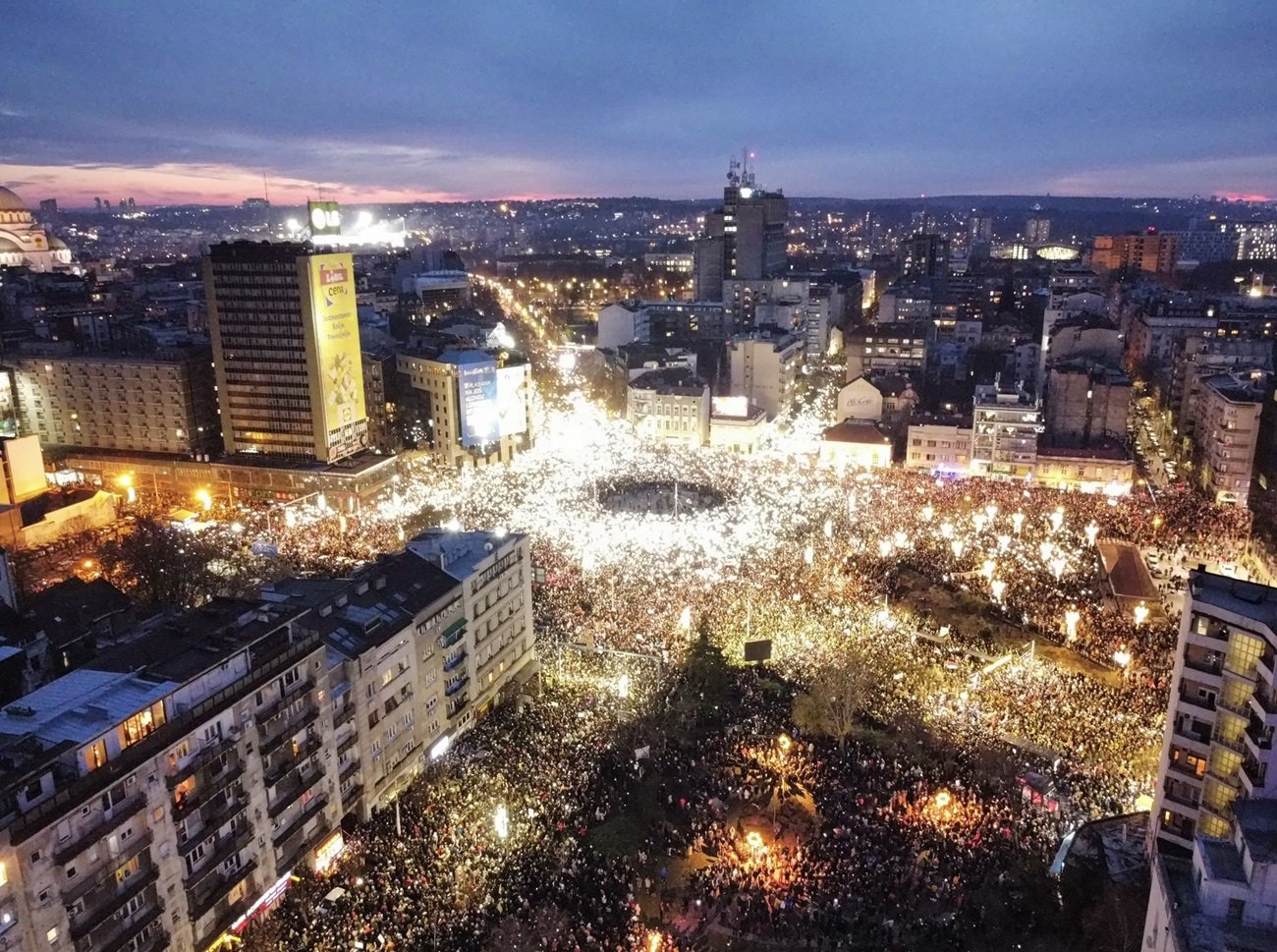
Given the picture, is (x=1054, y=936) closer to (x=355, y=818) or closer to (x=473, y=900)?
(x=473, y=900)

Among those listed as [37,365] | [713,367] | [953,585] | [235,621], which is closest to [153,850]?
[235,621]

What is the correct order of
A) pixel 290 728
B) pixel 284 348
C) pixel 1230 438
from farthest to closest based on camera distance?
pixel 284 348 < pixel 1230 438 < pixel 290 728

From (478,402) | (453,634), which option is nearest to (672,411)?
(478,402)

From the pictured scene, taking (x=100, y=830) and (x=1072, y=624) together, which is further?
(x=1072, y=624)

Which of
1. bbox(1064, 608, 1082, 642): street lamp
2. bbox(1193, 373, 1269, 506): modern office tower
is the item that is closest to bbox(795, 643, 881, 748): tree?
bbox(1064, 608, 1082, 642): street lamp

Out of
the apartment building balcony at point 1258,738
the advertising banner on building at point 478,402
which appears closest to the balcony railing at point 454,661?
the apartment building balcony at point 1258,738

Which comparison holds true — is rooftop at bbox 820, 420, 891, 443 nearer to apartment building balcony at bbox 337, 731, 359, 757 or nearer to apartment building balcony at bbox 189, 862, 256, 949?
apartment building balcony at bbox 337, 731, 359, 757

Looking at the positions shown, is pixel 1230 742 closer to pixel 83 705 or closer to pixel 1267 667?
pixel 1267 667
